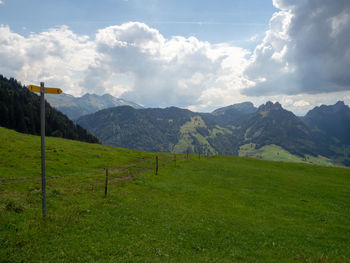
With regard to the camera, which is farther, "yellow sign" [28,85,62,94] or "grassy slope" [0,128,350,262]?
"yellow sign" [28,85,62,94]

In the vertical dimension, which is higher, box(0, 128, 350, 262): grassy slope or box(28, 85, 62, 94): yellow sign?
box(28, 85, 62, 94): yellow sign

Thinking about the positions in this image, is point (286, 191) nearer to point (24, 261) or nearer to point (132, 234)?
point (132, 234)

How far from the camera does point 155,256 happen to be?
43.8 ft

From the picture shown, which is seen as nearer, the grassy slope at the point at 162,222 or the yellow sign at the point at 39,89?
the grassy slope at the point at 162,222

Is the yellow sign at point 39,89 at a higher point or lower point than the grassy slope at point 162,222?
higher

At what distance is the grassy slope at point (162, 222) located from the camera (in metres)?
13.5

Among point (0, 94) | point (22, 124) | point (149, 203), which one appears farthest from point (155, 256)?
point (0, 94)

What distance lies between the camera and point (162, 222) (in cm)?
1881

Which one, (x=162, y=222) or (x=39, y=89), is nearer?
(x=39, y=89)

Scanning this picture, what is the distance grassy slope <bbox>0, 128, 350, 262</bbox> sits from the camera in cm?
1345

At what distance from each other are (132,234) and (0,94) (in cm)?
14025

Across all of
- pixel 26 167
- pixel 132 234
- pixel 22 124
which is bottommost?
pixel 132 234

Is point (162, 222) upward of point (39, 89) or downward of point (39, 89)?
downward

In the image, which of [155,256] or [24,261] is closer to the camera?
[24,261]
